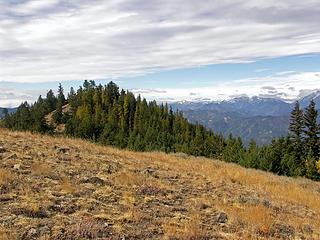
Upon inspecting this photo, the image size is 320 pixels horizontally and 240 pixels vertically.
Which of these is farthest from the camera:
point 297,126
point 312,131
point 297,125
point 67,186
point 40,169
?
point 297,125

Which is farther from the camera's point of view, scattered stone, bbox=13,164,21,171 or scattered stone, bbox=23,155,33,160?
scattered stone, bbox=23,155,33,160

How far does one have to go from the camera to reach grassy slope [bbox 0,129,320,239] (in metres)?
10.7

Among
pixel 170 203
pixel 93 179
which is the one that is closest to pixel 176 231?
pixel 170 203

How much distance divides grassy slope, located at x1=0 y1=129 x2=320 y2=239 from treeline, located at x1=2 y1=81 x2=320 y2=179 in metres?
37.0

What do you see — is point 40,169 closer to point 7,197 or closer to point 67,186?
point 67,186

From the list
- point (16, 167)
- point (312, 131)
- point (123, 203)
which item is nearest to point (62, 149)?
point (16, 167)

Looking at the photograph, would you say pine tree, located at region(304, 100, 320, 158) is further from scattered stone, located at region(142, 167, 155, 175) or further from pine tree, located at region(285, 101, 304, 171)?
scattered stone, located at region(142, 167, 155, 175)

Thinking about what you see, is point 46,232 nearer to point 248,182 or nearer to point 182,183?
point 182,183

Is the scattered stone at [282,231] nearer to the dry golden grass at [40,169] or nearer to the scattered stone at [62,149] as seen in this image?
the dry golden grass at [40,169]

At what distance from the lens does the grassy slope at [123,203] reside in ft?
35.1

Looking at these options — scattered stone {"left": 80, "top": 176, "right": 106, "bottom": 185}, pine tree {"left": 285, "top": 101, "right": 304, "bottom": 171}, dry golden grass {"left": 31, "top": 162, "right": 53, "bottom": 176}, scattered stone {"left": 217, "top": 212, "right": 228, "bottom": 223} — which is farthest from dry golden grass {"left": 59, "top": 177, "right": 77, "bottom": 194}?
pine tree {"left": 285, "top": 101, "right": 304, "bottom": 171}

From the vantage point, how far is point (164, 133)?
543ft

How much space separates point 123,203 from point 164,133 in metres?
152

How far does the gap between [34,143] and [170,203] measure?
10865mm
